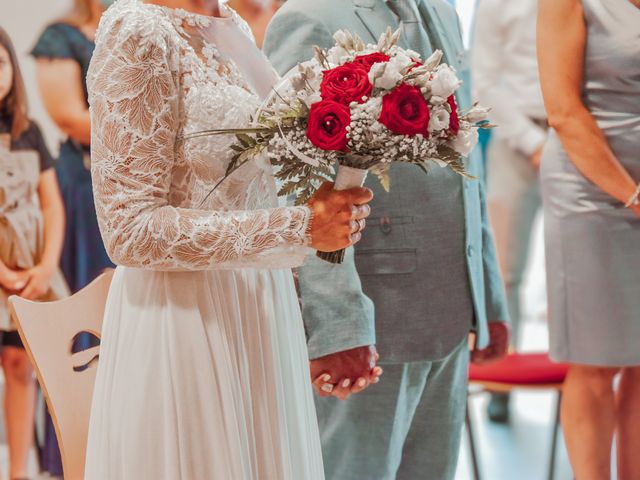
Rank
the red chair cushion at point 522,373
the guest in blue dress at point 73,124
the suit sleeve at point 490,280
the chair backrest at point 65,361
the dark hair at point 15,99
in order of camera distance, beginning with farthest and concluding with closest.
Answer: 1. the guest in blue dress at point 73,124
2. the dark hair at point 15,99
3. the red chair cushion at point 522,373
4. the suit sleeve at point 490,280
5. the chair backrest at point 65,361

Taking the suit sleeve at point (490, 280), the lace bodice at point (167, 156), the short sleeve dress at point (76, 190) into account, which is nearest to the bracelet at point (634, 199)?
the suit sleeve at point (490, 280)

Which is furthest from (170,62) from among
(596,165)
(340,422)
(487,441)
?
(487,441)

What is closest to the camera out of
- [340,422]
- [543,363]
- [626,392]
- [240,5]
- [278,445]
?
[278,445]

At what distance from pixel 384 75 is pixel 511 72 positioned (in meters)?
3.21

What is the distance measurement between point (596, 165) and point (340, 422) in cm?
108

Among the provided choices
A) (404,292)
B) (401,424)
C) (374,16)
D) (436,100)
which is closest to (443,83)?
(436,100)

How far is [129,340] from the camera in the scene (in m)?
1.83

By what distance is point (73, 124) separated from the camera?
3627 millimetres

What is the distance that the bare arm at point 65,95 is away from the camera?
3541mm

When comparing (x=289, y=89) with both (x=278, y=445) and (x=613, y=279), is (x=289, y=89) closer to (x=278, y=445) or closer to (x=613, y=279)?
(x=278, y=445)

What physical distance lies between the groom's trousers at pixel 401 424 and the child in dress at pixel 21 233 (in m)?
1.51

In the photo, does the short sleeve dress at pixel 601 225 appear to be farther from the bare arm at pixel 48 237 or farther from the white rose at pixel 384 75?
the bare arm at pixel 48 237

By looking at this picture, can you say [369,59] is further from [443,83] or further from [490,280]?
[490,280]

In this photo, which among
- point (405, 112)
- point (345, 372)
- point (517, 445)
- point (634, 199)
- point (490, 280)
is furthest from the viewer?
point (517, 445)
